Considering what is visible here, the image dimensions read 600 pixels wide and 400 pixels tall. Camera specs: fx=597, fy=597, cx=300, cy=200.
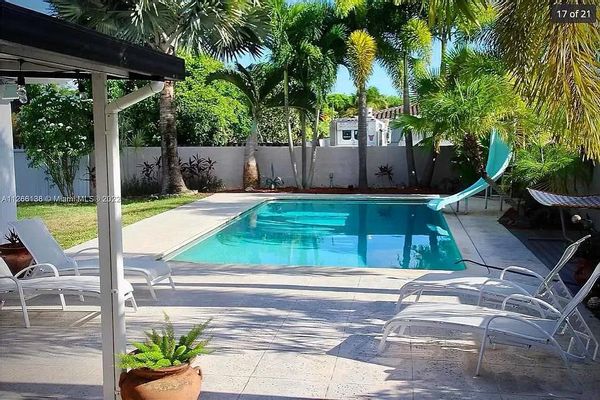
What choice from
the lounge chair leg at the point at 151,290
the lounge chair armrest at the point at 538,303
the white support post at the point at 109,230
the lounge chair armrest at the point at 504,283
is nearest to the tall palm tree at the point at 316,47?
the lounge chair leg at the point at 151,290

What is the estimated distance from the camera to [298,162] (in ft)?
73.6

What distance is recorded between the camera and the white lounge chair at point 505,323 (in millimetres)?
4797

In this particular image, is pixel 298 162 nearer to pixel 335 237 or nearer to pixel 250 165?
pixel 250 165

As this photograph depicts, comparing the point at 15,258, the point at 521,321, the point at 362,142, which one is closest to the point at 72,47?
the point at 521,321

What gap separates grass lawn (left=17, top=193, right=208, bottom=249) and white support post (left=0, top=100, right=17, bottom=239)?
4.35 feet

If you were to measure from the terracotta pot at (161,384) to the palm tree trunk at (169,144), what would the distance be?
1518 cm

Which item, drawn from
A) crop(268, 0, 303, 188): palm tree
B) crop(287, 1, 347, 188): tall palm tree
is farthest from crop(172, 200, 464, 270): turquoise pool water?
crop(268, 0, 303, 188): palm tree

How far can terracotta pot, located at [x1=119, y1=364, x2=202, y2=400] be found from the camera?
143 inches

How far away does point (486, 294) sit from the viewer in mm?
6379

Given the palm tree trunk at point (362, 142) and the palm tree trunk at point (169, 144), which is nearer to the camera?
the palm tree trunk at point (169, 144)

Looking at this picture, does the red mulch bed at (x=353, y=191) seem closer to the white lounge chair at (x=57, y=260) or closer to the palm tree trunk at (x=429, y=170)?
the palm tree trunk at (x=429, y=170)

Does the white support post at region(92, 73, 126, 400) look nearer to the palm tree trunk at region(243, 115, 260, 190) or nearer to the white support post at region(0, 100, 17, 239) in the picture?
the white support post at region(0, 100, 17, 239)

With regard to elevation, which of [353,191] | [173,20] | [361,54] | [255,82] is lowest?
[353,191]

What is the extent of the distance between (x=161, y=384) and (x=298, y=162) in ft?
62.2
